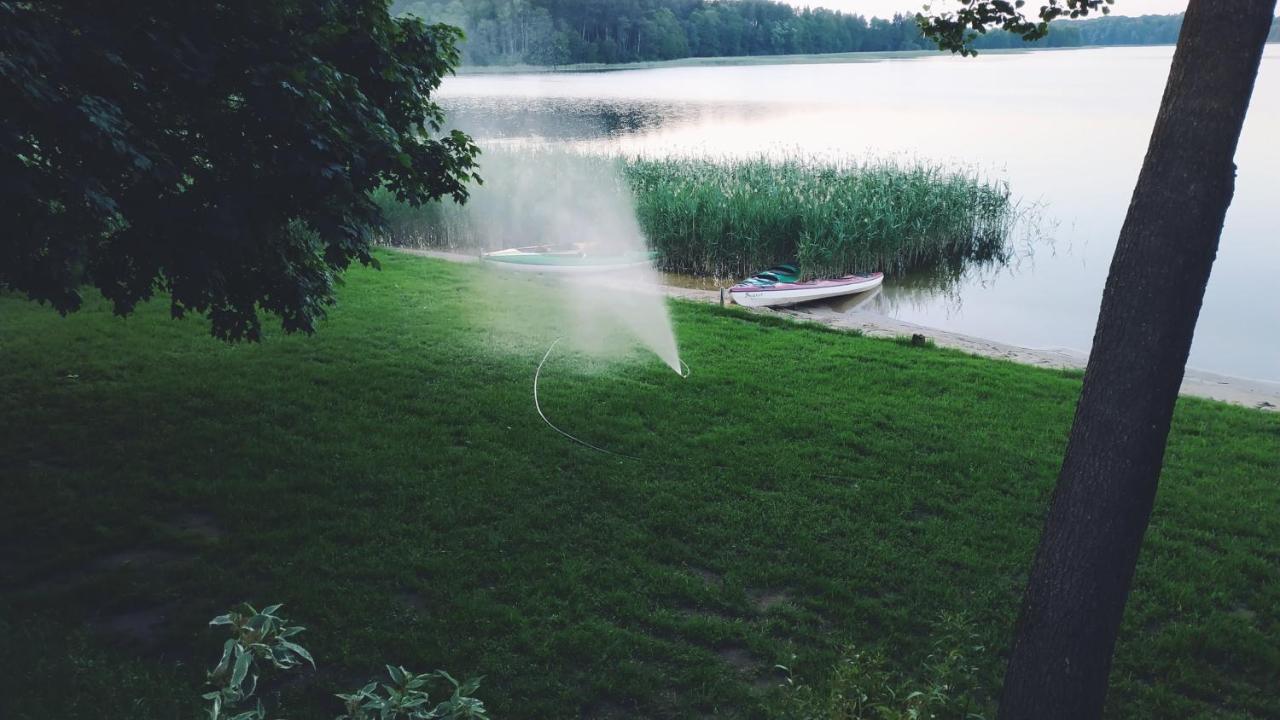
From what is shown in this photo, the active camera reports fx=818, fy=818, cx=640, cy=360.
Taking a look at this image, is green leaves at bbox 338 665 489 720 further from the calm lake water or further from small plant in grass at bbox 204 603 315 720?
the calm lake water

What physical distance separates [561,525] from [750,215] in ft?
46.9

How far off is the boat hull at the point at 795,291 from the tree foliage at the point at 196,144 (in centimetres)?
942

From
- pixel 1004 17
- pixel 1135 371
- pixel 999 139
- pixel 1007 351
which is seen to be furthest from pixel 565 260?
pixel 999 139

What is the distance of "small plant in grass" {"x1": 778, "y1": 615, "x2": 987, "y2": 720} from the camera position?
3695 millimetres

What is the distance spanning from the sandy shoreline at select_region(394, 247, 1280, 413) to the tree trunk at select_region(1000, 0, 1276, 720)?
8.47 meters

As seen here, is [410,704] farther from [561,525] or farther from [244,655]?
[561,525]

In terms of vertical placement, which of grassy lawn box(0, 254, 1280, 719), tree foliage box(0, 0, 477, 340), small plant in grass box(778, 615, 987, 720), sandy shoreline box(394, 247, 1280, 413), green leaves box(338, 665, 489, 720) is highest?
tree foliage box(0, 0, 477, 340)

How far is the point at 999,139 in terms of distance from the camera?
143ft

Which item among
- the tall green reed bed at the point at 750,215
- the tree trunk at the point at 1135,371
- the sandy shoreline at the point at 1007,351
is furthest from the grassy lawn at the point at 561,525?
the tall green reed bed at the point at 750,215

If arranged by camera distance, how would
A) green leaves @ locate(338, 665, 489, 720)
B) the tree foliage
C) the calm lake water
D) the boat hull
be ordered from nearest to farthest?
green leaves @ locate(338, 665, 489, 720), the tree foliage, the boat hull, the calm lake water

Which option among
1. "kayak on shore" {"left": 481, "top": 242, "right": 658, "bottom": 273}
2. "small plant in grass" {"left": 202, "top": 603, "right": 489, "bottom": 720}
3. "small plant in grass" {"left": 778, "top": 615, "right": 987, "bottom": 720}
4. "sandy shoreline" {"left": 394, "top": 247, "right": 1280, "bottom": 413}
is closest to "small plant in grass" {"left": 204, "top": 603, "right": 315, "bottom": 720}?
"small plant in grass" {"left": 202, "top": 603, "right": 489, "bottom": 720}

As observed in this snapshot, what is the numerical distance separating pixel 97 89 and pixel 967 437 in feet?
25.5

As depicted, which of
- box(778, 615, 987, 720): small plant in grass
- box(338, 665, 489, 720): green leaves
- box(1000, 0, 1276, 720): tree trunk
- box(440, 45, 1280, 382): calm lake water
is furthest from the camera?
box(440, 45, 1280, 382): calm lake water

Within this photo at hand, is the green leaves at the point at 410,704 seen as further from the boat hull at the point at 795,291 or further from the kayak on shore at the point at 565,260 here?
the kayak on shore at the point at 565,260
